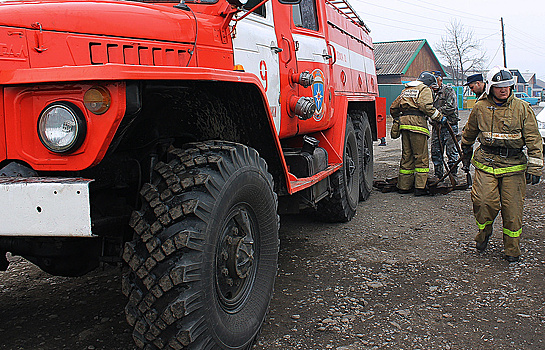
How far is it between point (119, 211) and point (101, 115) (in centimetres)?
82

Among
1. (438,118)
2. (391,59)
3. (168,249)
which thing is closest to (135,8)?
(168,249)

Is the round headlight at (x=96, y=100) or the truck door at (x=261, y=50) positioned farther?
the truck door at (x=261, y=50)

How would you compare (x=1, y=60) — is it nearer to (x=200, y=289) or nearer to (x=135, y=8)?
(x=135, y=8)

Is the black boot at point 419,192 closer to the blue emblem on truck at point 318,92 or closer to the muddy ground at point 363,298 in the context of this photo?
the muddy ground at point 363,298

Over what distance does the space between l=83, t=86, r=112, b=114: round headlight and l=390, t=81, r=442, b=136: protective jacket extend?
20.2 feet

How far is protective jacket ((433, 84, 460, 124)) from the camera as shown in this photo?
866 cm

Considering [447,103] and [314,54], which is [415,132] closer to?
[447,103]

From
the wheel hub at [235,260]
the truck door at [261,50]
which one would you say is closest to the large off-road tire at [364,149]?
the truck door at [261,50]

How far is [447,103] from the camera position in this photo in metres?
8.70

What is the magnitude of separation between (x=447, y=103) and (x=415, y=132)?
138cm

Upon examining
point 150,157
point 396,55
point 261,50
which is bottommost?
point 150,157

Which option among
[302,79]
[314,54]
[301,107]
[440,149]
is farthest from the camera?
[440,149]

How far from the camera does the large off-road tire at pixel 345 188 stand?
5449 mm

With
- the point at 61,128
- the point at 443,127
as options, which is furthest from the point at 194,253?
the point at 443,127
